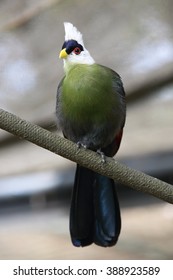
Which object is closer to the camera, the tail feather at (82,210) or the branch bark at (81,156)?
the branch bark at (81,156)

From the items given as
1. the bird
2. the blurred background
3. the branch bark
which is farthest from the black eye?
the blurred background

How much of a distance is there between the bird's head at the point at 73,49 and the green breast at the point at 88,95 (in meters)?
0.01

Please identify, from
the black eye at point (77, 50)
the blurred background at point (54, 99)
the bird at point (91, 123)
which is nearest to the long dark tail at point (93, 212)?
the bird at point (91, 123)

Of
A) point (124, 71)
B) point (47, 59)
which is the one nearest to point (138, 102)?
point (124, 71)

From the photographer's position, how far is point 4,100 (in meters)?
2.27

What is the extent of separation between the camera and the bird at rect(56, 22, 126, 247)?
1.01 meters

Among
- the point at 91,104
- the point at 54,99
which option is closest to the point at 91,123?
the point at 91,104

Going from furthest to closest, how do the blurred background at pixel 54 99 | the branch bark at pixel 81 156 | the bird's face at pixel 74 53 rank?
the blurred background at pixel 54 99 → the bird's face at pixel 74 53 → the branch bark at pixel 81 156

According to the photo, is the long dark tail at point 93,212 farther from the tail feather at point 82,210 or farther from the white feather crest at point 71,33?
the white feather crest at point 71,33

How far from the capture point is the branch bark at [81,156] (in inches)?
32.9

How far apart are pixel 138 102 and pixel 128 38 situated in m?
0.24

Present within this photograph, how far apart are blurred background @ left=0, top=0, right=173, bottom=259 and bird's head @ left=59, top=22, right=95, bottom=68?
0.94 metres

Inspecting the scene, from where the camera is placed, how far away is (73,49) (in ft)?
3.14
